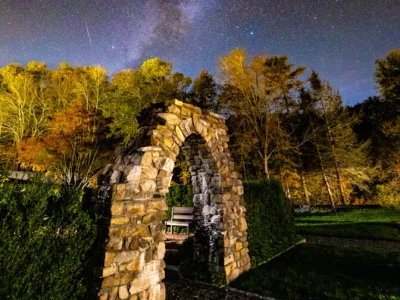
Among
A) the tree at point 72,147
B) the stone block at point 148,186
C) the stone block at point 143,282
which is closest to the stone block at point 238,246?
the stone block at point 143,282

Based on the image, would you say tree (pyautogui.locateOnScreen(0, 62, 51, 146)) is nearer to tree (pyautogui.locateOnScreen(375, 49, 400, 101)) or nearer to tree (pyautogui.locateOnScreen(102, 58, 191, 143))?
tree (pyautogui.locateOnScreen(102, 58, 191, 143))

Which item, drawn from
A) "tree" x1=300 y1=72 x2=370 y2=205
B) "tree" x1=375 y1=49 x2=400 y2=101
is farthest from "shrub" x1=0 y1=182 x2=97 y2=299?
"tree" x1=375 y1=49 x2=400 y2=101

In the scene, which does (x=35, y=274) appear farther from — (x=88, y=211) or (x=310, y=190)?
(x=310, y=190)

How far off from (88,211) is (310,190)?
2332 centimetres

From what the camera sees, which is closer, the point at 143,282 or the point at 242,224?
the point at 143,282

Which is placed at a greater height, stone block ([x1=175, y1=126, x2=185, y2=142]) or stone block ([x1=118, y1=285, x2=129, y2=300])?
stone block ([x1=175, y1=126, x2=185, y2=142])

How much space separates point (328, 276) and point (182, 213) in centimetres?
617

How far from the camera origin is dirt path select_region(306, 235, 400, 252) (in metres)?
7.40

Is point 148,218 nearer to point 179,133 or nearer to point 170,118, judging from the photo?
point 179,133

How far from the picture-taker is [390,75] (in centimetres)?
1886

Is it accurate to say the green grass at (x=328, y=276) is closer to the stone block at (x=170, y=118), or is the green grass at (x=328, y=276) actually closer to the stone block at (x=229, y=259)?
the stone block at (x=229, y=259)

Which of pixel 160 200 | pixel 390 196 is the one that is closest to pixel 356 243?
pixel 160 200

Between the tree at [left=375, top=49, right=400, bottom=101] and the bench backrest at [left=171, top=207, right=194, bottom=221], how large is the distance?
19.5 m

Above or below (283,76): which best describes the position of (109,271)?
below
